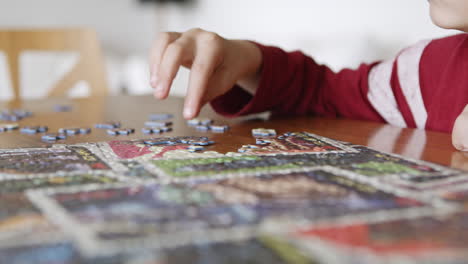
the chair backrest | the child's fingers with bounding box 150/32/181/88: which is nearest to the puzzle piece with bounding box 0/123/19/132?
the child's fingers with bounding box 150/32/181/88

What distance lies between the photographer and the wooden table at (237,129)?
→ 0.65 metres

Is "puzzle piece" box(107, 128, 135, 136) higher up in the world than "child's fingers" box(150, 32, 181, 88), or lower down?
lower down

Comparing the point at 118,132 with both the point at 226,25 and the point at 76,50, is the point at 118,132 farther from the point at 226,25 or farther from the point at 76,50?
the point at 226,25

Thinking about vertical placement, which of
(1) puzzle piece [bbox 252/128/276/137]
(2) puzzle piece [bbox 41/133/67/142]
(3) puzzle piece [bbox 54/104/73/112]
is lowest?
(3) puzzle piece [bbox 54/104/73/112]

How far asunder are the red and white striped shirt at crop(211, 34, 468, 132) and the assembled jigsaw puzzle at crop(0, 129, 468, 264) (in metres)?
0.39

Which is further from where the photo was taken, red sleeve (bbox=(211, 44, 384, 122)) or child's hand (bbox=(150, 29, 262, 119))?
red sleeve (bbox=(211, 44, 384, 122))

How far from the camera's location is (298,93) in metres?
1.06

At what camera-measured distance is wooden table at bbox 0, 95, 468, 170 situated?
2.13ft

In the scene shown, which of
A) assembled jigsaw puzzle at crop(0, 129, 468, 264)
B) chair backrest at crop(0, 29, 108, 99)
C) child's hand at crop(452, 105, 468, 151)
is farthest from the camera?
chair backrest at crop(0, 29, 108, 99)

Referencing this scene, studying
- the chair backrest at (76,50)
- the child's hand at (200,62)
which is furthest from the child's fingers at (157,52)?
the chair backrest at (76,50)

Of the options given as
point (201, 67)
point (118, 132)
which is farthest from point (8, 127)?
point (201, 67)

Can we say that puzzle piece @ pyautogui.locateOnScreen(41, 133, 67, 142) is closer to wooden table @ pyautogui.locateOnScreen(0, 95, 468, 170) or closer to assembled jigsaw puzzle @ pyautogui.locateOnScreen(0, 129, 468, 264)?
wooden table @ pyautogui.locateOnScreen(0, 95, 468, 170)

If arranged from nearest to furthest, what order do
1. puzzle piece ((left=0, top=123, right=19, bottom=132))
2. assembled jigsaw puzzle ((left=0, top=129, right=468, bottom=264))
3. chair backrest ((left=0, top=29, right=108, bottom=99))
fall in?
assembled jigsaw puzzle ((left=0, top=129, right=468, bottom=264)) → puzzle piece ((left=0, top=123, right=19, bottom=132)) → chair backrest ((left=0, top=29, right=108, bottom=99))

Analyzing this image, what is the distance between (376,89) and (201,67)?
41 cm
